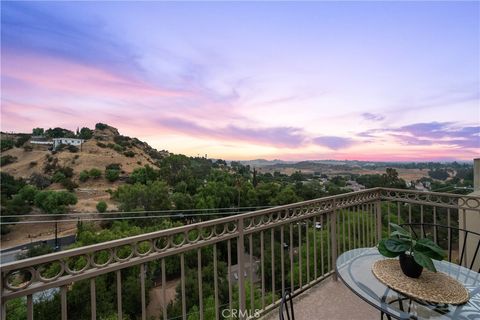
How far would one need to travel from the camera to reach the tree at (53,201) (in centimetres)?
3148

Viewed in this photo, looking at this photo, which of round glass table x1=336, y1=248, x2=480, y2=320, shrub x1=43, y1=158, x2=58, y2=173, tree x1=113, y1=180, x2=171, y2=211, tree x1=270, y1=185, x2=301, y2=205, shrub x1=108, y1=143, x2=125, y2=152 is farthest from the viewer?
shrub x1=108, y1=143, x2=125, y2=152

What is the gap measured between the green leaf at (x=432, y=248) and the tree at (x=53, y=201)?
39426 millimetres

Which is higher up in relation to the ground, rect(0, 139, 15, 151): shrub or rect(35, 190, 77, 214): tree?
rect(0, 139, 15, 151): shrub

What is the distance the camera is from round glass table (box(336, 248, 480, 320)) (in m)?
1.24

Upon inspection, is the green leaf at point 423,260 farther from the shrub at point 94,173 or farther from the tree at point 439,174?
the shrub at point 94,173

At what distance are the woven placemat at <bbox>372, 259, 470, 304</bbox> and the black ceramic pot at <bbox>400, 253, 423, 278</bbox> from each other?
3 cm

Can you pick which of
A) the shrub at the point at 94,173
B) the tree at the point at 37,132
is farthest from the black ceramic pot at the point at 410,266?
the tree at the point at 37,132

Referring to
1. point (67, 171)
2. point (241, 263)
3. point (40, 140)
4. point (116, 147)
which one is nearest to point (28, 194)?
point (67, 171)

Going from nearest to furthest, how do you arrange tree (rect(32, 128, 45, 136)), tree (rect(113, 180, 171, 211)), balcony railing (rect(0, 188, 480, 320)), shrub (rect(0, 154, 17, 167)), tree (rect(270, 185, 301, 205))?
1. balcony railing (rect(0, 188, 480, 320))
2. tree (rect(270, 185, 301, 205))
3. tree (rect(113, 180, 171, 211))
4. shrub (rect(0, 154, 17, 167))
5. tree (rect(32, 128, 45, 136))

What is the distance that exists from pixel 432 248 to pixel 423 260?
0.10 metres

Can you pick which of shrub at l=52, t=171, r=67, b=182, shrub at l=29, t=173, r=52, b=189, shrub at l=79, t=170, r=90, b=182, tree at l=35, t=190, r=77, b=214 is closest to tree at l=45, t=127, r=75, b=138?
shrub at l=79, t=170, r=90, b=182

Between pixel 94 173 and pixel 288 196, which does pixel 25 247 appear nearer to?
pixel 94 173

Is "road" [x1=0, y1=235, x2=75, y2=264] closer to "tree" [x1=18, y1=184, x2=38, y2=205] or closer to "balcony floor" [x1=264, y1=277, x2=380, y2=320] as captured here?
"tree" [x1=18, y1=184, x2=38, y2=205]

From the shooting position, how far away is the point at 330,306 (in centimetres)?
241
